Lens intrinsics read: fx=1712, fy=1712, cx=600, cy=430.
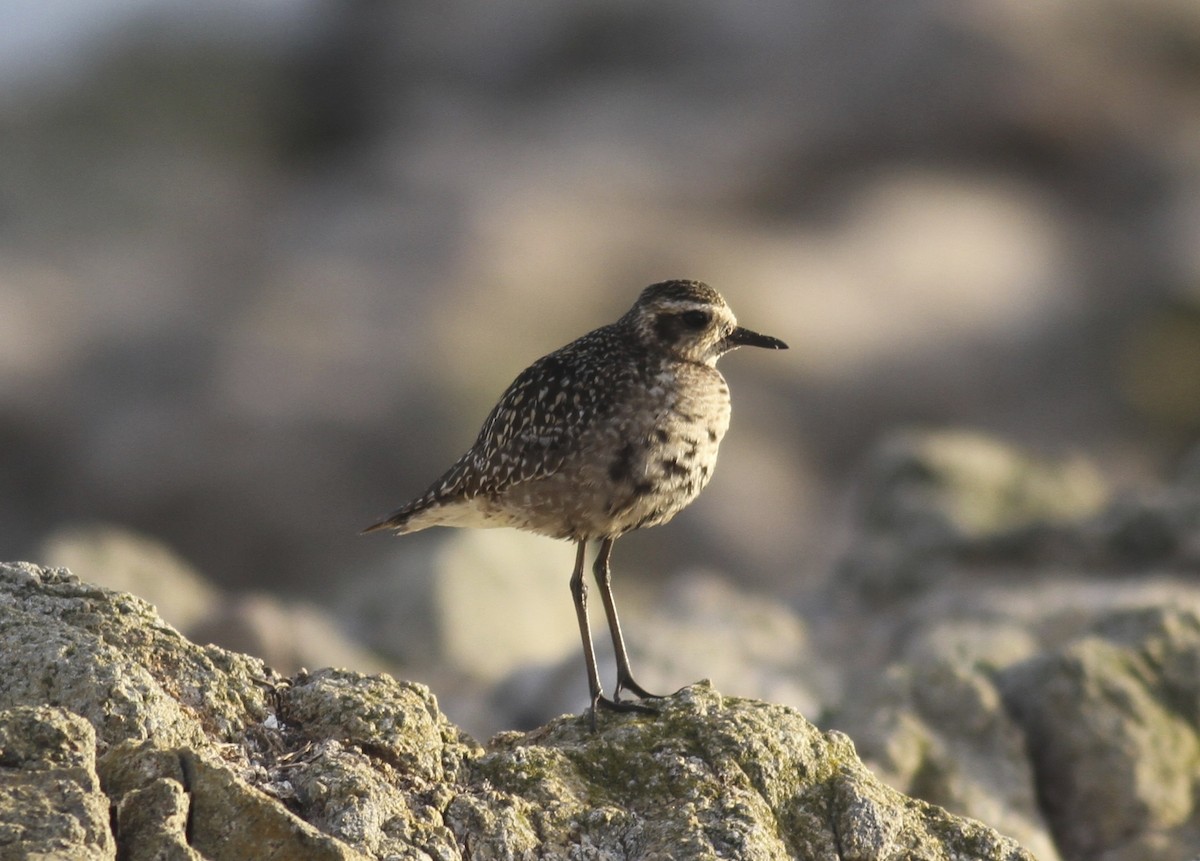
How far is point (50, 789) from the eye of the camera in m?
5.52

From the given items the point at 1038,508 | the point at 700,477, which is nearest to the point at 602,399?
the point at 700,477

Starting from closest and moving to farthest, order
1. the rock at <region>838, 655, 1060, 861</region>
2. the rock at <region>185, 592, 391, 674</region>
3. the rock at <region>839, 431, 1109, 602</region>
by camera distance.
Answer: the rock at <region>838, 655, 1060, 861</region> < the rock at <region>185, 592, 391, 674</region> < the rock at <region>839, 431, 1109, 602</region>

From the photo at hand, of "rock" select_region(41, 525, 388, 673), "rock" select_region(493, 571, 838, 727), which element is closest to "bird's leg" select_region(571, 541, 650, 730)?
"rock" select_region(493, 571, 838, 727)

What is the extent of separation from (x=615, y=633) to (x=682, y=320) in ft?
5.72

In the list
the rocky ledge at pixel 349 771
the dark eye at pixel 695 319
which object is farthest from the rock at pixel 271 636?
the rocky ledge at pixel 349 771

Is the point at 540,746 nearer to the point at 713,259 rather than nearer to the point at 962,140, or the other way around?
the point at 713,259

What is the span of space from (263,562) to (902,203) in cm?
2121

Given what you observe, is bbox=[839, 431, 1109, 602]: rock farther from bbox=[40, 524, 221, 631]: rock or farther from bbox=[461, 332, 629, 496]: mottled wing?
bbox=[461, 332, 629, 496]: mottled wing

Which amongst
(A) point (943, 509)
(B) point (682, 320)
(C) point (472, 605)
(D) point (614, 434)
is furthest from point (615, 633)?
(C) point (472, 605)

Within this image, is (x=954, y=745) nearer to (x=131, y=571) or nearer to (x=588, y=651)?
(x=588, y=651)

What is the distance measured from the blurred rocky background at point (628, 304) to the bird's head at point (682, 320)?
2669mm

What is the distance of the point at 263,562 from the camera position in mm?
31109

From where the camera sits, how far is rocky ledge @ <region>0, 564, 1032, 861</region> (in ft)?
18.7

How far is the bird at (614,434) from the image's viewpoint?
883 cm
